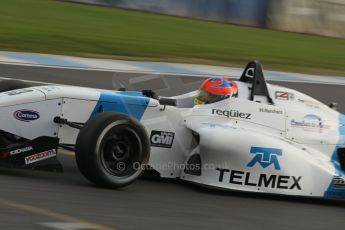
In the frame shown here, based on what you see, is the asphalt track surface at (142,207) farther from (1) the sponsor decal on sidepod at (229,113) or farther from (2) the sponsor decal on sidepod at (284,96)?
(2) the sponsor decal on sidepod at (284,96)

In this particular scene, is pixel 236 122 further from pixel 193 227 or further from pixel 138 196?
pixel 193 227

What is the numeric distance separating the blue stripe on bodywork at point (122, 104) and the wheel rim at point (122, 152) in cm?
42

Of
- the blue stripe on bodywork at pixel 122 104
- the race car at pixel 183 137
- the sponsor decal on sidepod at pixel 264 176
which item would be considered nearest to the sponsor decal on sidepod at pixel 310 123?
the race car at pixel 183 137

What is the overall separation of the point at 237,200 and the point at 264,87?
4.13ft

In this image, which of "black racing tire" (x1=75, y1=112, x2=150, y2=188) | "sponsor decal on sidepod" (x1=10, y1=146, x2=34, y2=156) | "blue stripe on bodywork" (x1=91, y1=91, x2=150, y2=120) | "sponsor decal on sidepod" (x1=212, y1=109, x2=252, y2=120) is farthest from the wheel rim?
"sponsor decal on sidepod" (x1=212, y1=109, x2=252, y2=120)

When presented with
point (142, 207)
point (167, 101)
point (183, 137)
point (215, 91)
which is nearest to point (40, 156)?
point (142, 207)

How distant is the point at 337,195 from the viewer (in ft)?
22.9

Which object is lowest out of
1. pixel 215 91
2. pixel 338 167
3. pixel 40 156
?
pixel 338 167

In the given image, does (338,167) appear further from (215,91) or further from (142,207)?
(142,207)

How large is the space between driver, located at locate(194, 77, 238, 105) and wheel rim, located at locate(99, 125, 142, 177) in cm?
103

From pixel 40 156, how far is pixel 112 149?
2.01ft

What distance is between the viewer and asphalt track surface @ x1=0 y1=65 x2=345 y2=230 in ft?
17.6

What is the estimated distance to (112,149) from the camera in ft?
20.9

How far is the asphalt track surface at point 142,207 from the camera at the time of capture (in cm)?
536
